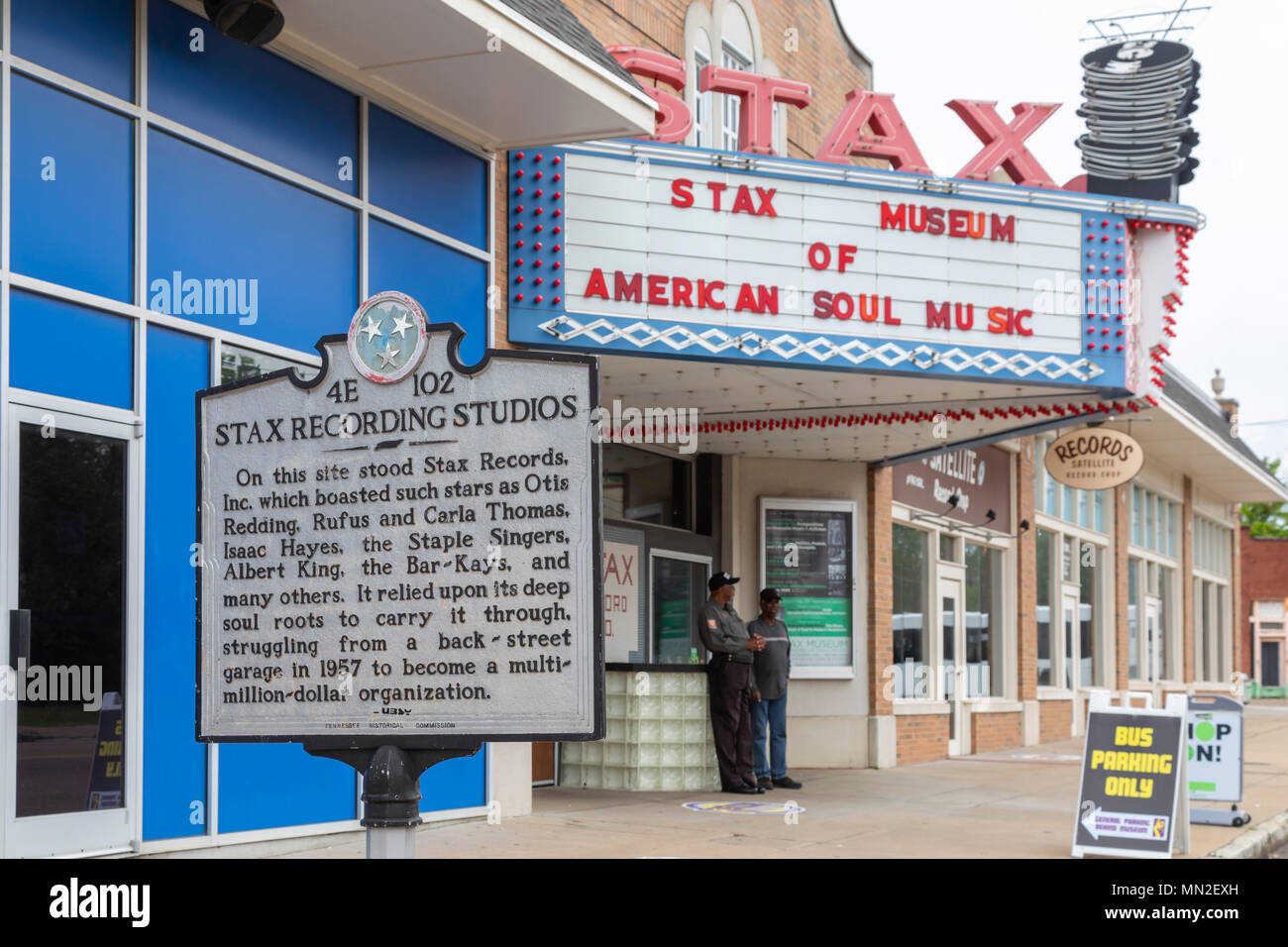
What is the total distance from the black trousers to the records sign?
8.05 metres

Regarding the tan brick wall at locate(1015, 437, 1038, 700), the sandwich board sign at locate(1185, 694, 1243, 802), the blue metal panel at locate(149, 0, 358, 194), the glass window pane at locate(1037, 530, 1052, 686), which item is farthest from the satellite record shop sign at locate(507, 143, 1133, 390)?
the glass window pane at locate(1037, 530, 1052, 686)

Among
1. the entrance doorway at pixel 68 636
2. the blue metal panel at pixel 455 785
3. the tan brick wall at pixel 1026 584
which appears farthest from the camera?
the tan brick wall at pixel 1026 584

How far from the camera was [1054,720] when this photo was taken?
23.7 metres

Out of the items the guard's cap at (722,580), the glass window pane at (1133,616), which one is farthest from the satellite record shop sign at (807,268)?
the glass window pane at (1133,616)

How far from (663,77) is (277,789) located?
6.44 metres

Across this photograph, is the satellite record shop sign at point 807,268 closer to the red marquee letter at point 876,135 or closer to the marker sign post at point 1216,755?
the red marquee letter at point 876,135

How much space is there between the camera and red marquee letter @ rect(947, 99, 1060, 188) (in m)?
13.1

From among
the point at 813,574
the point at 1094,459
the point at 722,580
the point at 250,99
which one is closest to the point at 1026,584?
the point at 1094,459

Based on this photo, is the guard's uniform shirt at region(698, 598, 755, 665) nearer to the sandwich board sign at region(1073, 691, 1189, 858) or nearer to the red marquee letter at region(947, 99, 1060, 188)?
the sandwich board sign at region(1073, 691, 1189, 858)

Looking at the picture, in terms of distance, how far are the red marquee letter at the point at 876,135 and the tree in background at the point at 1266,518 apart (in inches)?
2046

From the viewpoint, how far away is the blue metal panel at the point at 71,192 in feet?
23.9

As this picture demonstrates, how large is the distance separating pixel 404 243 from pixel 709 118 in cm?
585

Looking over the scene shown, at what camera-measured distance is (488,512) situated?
4.46m

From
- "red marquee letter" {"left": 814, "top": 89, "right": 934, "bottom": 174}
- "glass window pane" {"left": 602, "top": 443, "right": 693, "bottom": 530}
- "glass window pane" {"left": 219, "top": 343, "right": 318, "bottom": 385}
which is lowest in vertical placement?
"glass window pane" {"left": 602, "top": 443, "right": 693, "bottom": 530}
